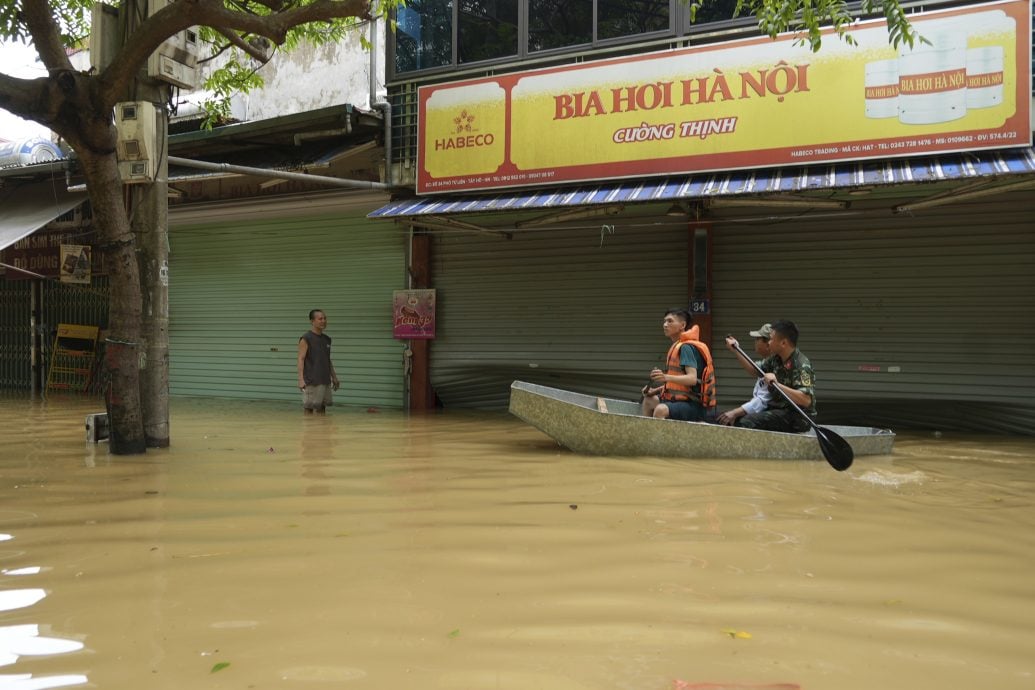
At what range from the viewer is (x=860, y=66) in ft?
29.4

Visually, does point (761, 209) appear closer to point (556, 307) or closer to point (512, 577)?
point (556, 307)

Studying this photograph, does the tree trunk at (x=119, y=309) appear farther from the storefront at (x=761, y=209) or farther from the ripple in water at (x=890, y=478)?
the ripple in water at (x=890, y=478)

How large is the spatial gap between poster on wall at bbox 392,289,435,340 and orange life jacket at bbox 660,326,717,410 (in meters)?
5.53

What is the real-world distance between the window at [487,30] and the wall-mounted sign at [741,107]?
25.8 inches

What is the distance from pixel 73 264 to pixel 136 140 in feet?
26.8

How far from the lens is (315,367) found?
441 inches

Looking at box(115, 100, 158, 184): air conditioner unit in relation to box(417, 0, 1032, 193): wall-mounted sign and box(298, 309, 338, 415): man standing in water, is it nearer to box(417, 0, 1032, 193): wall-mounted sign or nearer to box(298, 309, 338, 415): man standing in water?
box(298, 309, 338, 415): man standing in water

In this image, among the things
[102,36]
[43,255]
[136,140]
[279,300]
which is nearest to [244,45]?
[102,36]

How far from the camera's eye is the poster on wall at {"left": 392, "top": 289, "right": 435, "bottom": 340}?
486 inches

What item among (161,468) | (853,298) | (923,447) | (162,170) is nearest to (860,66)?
(853,298)

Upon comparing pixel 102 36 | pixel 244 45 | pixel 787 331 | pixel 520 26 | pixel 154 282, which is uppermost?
pixel 520 26

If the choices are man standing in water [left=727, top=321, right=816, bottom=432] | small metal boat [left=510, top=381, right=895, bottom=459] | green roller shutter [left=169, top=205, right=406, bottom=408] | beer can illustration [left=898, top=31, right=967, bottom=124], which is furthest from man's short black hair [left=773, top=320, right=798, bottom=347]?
green roller shutter [left=169, top=205, right=406, bottom=408]

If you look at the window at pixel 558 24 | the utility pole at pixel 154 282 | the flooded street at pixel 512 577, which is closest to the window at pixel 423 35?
the window at pixel 558 24

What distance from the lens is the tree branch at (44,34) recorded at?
21.2 ft
